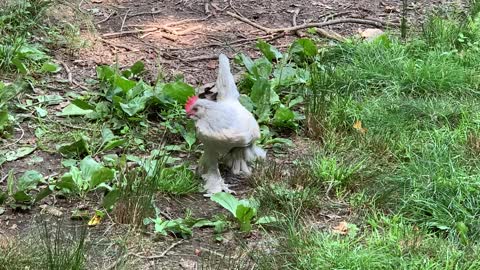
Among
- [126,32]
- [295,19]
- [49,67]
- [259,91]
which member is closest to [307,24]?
[295,19]

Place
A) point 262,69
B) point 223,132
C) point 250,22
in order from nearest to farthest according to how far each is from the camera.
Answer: point 223,132 → point 262,69 → point 250,22

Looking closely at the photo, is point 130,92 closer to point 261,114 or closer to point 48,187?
point 261,114

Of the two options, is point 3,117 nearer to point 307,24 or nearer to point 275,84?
point 275,84

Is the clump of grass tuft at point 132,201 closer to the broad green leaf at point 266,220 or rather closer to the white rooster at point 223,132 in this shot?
the white rooster at point 223,132

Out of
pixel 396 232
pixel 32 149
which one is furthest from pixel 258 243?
pixel 32 149

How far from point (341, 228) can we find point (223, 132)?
62cm

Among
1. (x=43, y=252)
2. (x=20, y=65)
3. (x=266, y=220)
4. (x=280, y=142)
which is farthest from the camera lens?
(x=20, y=65)

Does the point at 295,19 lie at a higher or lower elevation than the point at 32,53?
lower

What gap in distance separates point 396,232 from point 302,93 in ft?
4.77

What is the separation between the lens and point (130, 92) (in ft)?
12.8

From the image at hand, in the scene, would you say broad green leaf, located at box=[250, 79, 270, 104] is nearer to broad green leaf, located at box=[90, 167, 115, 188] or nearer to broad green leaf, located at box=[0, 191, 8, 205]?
broad green leaf, located at box=[90, 167, 115, 188]

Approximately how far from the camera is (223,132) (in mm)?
3084

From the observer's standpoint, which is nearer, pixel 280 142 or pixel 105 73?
pixel 280 142

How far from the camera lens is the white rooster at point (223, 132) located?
3.10 m
